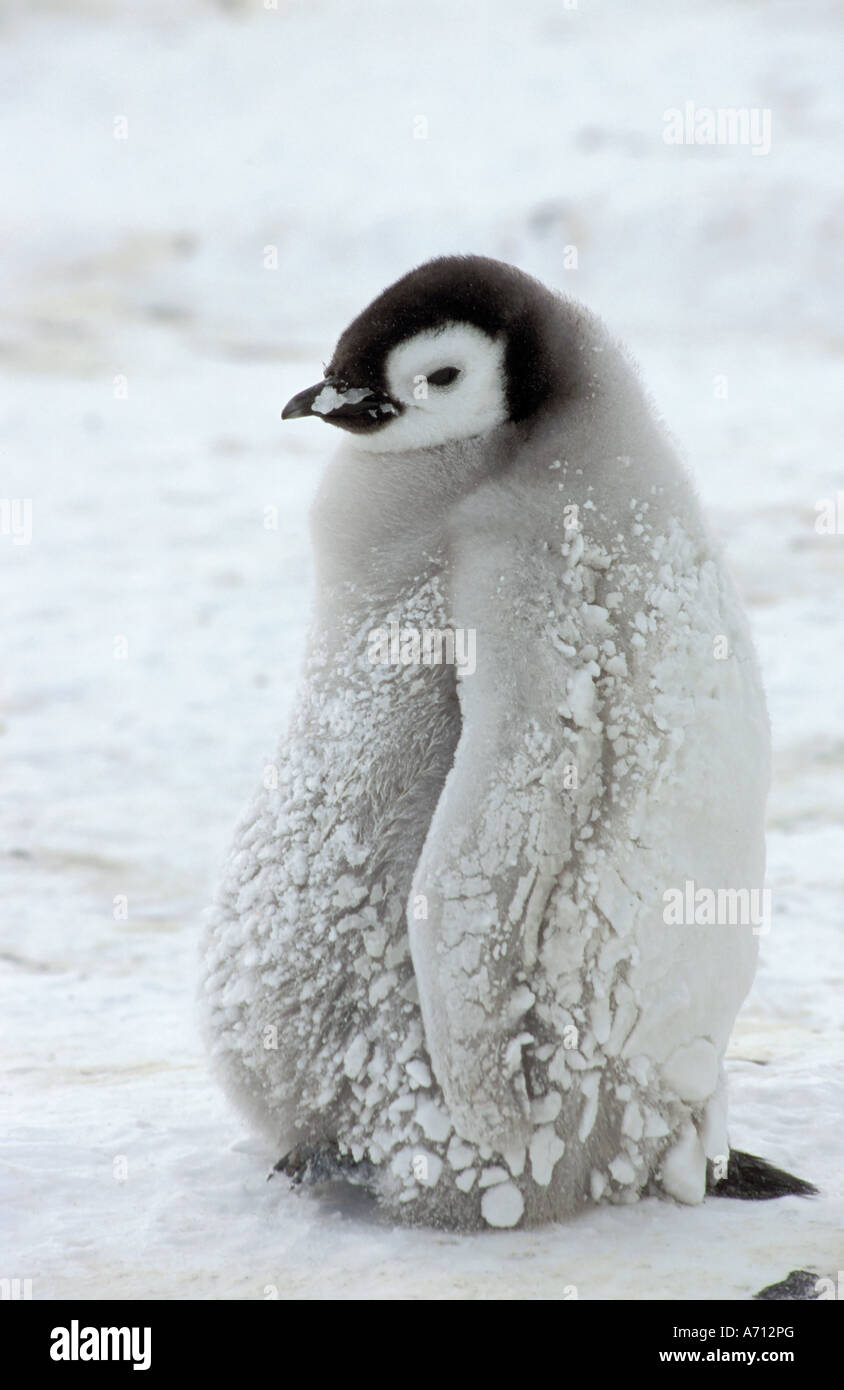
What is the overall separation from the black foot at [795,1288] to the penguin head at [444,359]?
1098 mm

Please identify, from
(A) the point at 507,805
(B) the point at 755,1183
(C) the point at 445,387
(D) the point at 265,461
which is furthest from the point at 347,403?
(D) the point at 265,461

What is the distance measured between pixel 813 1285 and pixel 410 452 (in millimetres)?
1136

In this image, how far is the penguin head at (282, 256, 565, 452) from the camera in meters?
2.01

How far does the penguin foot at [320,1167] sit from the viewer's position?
210 cm

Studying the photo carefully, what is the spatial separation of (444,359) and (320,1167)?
104 cm

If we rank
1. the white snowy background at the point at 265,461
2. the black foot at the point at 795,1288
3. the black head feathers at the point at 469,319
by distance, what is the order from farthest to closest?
the white snowy background at the point at 265,461
the black head feathers at the point at 469,319
the black foot at the point at 795,1288

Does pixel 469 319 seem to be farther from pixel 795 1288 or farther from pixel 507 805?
pixel 795 1288

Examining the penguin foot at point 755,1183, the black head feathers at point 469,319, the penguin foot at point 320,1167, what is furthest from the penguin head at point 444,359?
the penguin foot at point 755,1183

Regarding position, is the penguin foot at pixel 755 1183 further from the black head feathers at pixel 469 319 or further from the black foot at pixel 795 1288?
the black head feathers at pixel 469 319

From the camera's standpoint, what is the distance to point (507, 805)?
1.97 m

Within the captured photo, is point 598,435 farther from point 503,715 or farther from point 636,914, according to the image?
point 636,914

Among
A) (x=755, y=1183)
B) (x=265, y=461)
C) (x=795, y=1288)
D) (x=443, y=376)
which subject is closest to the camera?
(x=795, y=1288)

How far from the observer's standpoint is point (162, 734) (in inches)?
187

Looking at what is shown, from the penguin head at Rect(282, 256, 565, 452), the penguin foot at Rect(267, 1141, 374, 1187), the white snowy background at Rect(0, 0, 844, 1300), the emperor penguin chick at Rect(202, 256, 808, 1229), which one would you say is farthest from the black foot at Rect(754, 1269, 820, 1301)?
the penguin head at Rect(282, 256, 565, 452)
